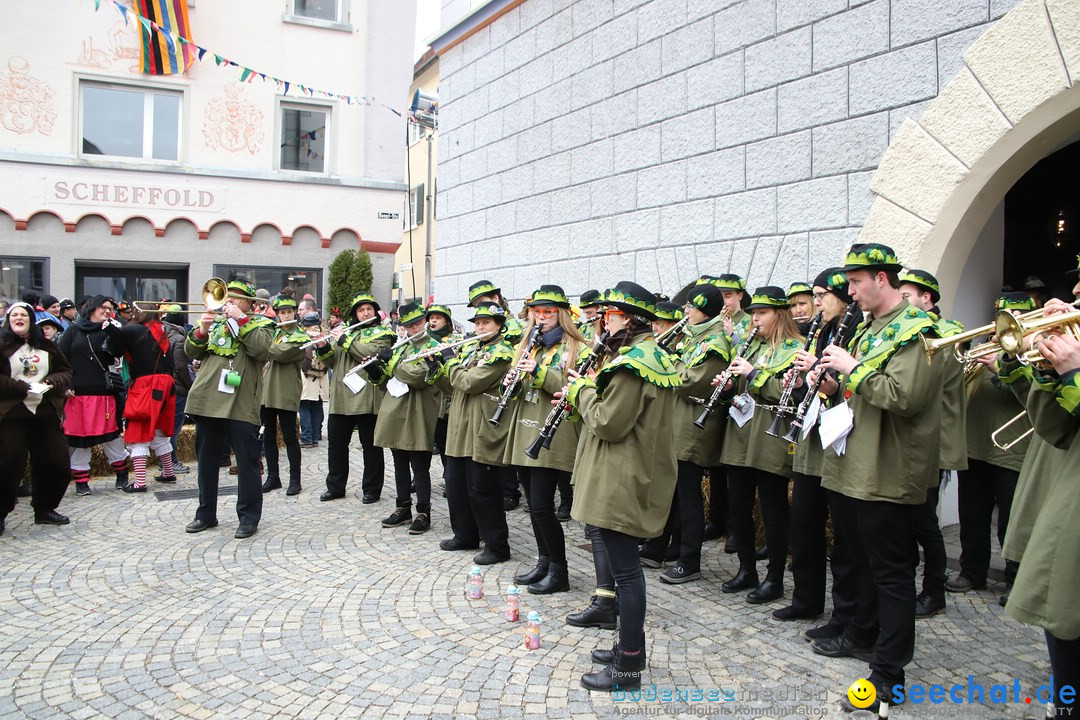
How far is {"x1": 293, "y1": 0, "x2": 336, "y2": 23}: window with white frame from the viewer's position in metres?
17.4

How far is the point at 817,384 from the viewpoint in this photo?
4.18 meters

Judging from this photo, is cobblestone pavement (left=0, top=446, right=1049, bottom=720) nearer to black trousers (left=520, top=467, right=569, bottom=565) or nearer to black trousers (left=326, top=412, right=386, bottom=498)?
black trousers (left=520, top=467, right=569, bottom=565)

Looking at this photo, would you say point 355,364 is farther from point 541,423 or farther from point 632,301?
point 632,301

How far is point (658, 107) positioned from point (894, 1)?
2.81 meters

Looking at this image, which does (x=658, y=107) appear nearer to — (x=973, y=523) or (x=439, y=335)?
(x=439, y=335)


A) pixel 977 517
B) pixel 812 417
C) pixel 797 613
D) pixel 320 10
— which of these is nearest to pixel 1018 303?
pixel 977 517

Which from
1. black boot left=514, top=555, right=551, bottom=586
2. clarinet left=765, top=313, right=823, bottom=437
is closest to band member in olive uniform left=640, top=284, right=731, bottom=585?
black boot left=514, top=555, right=551, bottom=586

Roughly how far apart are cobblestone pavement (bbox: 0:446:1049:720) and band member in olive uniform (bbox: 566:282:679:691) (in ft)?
1.04

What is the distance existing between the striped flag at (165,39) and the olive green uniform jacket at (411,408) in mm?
11616

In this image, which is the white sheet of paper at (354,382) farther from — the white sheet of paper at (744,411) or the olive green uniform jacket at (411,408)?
the white sheet of paper at (744,411)

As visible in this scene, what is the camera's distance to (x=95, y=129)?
1614cm

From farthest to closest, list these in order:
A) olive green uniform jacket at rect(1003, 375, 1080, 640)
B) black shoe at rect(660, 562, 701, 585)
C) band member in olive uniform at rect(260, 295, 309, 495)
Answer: band member in olive uniform at rect(260, 295, 309, 495) < black shoe at rect(660, 562, 701, 585) < olive green uniform jacket at rect(1003, 375, 1080, 640)

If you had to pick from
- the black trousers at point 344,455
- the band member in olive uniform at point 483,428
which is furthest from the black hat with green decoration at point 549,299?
the black trousers at point 344,455

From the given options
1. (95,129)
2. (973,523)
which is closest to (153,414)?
(973,523)
